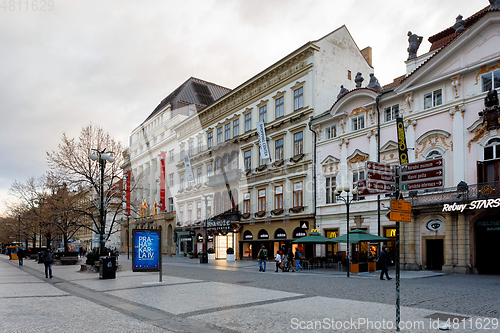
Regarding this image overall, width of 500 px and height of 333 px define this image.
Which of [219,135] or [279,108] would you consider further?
[219,135]

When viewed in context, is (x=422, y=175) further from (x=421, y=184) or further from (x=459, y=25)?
(x=459, y=25)

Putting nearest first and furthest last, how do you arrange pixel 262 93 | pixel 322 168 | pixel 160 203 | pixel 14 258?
Result: pixel 322 168 → pixel 262 93 → pixel 14 258 → pixel 160 203

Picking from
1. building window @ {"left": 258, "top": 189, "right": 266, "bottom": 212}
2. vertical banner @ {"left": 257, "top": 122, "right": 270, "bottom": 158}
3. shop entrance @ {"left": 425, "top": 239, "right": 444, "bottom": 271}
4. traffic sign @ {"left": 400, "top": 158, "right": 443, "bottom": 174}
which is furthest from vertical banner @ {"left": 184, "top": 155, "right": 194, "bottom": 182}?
traffic sign @ {"left": 400, "top": 158, "right": 443, "bottom": 174}

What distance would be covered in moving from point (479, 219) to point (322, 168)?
13.6m

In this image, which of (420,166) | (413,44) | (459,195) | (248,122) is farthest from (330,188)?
(420,166)

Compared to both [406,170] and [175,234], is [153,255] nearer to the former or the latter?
[406,170]

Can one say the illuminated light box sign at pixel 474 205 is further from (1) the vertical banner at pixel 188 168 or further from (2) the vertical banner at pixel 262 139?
(1) the vertical banner at pixel 188 168

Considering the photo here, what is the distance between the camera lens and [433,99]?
27844 millimetres

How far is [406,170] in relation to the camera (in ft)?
29.3

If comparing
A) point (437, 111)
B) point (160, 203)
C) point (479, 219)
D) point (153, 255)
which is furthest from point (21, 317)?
point (160, 203)

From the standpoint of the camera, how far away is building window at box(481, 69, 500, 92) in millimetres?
24438

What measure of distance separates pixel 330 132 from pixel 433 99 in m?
9.61

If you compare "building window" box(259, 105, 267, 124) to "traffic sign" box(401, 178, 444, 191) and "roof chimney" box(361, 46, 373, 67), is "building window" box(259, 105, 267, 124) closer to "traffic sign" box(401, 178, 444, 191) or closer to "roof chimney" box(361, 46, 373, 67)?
"roof chimney" box(361, 46, 373, 67)

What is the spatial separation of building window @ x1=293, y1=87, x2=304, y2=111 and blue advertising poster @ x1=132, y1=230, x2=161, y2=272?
2277 cm
